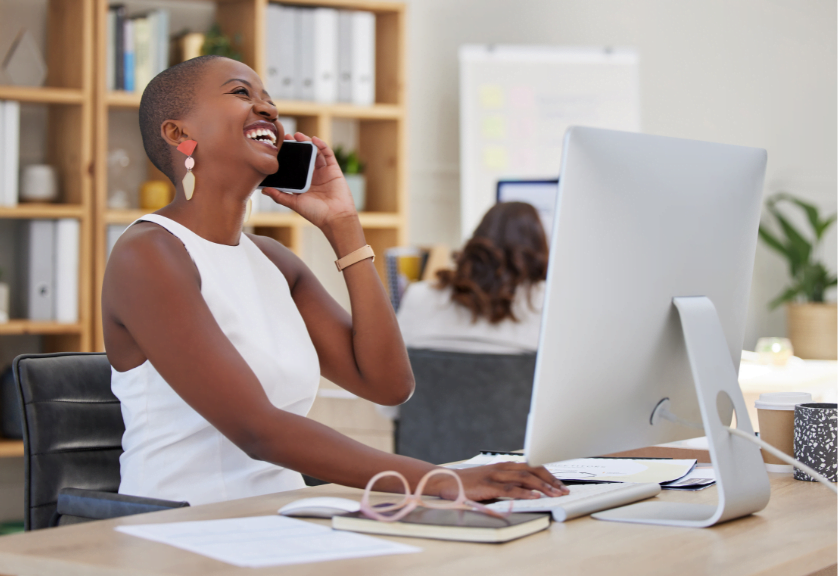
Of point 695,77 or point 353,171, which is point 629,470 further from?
point 695,77

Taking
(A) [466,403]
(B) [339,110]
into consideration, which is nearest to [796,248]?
(B) [339,110]

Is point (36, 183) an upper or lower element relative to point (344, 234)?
upper

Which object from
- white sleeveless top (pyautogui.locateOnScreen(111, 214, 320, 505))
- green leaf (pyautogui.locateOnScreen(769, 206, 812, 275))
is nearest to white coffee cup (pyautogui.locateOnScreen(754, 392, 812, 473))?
white sleeveless top (pyautogui.locateOnScreen(111, 214, 320, 505))

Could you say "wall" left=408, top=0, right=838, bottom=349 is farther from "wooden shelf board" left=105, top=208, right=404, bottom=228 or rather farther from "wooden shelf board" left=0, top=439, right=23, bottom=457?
"wooden shelf board" left=0, top=439, right=23, bottom=457

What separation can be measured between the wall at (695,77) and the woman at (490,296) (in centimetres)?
178

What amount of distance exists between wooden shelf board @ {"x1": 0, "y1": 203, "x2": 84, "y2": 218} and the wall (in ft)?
5.59

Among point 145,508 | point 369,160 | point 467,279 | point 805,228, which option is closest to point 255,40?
point 369,160

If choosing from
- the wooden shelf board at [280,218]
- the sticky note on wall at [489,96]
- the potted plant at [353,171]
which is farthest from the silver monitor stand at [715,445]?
the sticky note on wall at [489,96]

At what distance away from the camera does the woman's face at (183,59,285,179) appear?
1458 mm

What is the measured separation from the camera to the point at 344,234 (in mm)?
1632

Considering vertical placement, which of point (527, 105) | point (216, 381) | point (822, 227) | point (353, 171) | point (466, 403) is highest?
point (527, 105)

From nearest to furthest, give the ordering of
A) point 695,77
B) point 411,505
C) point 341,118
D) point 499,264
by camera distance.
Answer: point 411,505, point 499,264, point 341,118, point 695,77

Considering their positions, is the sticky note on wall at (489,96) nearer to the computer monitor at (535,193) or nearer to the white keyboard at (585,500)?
the computer monitor at (535,193)

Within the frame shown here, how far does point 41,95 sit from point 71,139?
200 mm
